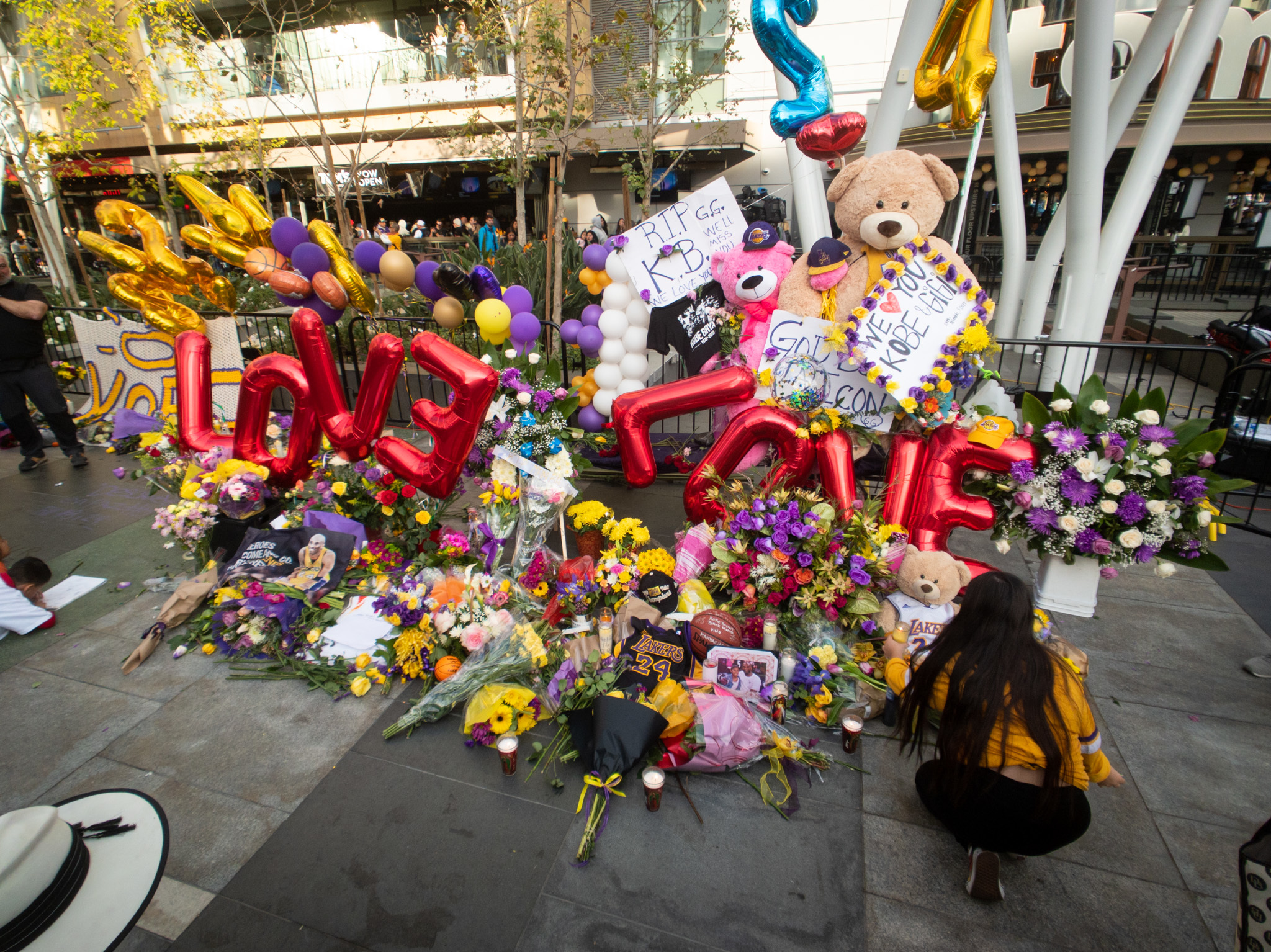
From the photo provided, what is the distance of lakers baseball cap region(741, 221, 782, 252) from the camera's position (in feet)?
13.6

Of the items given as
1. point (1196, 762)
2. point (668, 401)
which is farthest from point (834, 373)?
point (1196, 762)

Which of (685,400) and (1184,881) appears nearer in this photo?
(1184,881)

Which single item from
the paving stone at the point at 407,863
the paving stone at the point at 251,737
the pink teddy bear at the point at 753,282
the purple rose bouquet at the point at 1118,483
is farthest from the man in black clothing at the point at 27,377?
the purple rose bouquet at the point at 1118,483

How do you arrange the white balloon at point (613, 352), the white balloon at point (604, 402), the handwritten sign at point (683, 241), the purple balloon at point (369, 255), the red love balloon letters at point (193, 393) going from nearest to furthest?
1. the purple balloon at point (369, 255)
2. the handwritten sign at point (683, 241)
3. the red love balloon letters at point (193, 393)
4. the white balloon at point (613, 352)
5. the white balloon at point (604, 402)

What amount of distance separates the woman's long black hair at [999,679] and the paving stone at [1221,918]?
0.81 metres

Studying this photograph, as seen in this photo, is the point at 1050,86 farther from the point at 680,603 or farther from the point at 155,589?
the point at 155,589

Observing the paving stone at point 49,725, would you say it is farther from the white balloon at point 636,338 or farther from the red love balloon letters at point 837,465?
the red love balloon letters at point 837,465

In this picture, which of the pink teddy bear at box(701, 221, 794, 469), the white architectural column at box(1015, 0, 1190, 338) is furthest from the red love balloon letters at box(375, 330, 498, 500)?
the white architectural column at box(1015, 0, 1190, 338)

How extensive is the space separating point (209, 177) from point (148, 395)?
28.0 feet

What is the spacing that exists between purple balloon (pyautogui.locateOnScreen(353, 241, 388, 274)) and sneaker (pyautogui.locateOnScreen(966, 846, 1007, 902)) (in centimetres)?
423

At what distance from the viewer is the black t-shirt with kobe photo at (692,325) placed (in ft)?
15.0

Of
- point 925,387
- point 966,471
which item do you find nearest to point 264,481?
point 925,387

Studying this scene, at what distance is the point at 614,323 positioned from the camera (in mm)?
4641

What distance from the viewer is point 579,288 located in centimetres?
916
